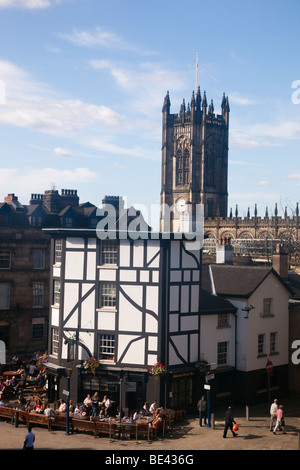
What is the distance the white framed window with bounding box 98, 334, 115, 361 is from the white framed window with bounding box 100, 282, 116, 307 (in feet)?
5.34

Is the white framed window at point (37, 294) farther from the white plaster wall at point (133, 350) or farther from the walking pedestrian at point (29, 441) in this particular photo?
the walking pedestrian at point (29, 441)

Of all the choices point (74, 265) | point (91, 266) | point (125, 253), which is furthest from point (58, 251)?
point (125, 253)

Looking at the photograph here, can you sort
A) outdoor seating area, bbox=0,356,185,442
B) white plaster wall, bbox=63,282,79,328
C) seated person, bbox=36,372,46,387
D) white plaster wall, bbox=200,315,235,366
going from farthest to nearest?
seated person, bbox=36,372,46,387 → white plaster wall, bbox=200,315,235,366 → white plaster wall, bbox=63,282,79,328 → outdoor seating area, bbox=0,356,185,442

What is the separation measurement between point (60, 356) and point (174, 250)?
27.0 ft

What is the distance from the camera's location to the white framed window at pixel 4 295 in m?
41.9

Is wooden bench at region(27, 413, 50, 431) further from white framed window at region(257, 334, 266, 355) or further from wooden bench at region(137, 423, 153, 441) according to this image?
white framed window at region(257, 334, 266, 355)

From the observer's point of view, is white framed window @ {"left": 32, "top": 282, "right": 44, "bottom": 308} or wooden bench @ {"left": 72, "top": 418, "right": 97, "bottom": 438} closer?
wooden bench @ {"left": 72, "top": 418, "right": 97, "bottom": 438}

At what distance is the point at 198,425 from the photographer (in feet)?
88.9

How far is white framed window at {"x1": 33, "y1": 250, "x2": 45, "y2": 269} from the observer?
43.6m

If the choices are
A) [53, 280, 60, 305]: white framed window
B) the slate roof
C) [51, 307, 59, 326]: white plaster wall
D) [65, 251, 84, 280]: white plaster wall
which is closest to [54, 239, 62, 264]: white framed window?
[65, 251, 84, 280]: white plaster wall

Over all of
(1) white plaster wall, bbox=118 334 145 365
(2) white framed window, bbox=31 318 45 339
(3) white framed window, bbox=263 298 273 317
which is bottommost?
(2) white framed window, bbox=31 318 45 339

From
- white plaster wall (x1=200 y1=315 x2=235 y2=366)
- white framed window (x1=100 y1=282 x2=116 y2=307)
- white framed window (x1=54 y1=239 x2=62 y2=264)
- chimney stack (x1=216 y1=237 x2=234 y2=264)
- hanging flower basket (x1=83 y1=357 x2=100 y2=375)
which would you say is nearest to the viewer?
hanging flower basket (x1=83 y1=357 x2=100 y2=375)
